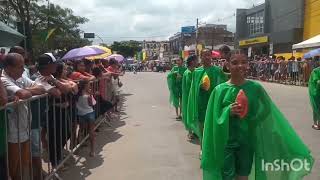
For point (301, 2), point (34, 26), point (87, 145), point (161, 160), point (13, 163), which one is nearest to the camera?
point (13, 163)

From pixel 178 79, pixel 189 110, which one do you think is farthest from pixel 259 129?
pixel 178 79

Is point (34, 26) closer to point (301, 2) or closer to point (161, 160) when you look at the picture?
point (301, 2)

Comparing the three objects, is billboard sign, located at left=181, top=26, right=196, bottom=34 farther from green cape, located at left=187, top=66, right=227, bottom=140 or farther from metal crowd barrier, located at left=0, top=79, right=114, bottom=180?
green cape, located at left=187, top=66, right=227, bottom=140

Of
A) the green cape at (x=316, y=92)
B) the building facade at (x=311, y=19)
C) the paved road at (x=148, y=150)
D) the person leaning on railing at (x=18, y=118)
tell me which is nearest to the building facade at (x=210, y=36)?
the building facade at (x=311, y=19)

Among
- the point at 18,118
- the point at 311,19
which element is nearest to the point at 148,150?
the point at 18,118

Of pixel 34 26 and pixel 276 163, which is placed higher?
pixel 34 26

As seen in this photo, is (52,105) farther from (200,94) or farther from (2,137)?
(200,94)

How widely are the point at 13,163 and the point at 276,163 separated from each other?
2.60 m

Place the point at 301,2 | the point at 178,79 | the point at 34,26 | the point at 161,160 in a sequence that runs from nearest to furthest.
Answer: the point at 161,160
the point at 178,79
the point at 301,2
the point at 34,26

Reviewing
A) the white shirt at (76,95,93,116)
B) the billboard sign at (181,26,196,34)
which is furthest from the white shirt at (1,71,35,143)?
the billboard sign at (181,26,196,34)

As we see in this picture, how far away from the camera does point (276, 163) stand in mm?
4973

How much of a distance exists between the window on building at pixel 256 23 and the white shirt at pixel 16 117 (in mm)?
51036

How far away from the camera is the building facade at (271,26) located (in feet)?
142

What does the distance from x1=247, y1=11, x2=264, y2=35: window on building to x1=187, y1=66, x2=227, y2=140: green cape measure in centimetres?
4814
